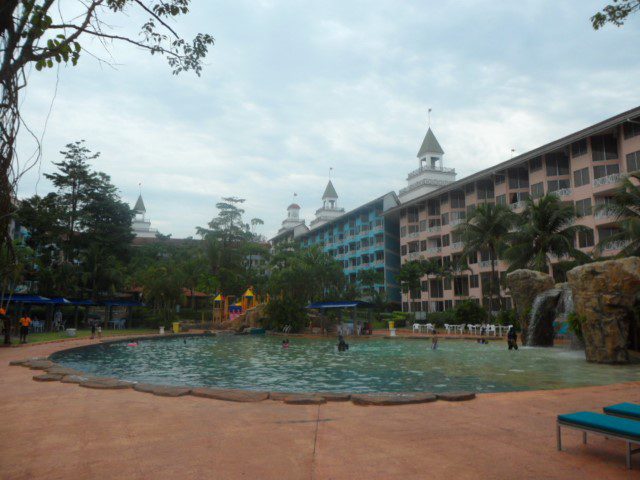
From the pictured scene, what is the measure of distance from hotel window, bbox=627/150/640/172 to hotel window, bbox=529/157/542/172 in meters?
9.02

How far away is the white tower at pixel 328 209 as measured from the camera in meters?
92.7

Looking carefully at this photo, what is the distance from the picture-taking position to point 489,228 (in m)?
37.3

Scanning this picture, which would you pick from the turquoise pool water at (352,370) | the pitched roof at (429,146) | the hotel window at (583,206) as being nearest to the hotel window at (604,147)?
the hotel window at (583,206)

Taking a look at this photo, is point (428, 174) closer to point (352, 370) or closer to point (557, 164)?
point (557, 164)

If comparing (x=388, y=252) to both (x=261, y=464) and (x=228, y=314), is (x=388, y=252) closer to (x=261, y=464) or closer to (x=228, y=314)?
(x=228, y=314)

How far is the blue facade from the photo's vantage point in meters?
66.4

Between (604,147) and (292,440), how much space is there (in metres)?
41.7

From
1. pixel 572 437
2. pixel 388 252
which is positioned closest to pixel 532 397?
pixel 572 437

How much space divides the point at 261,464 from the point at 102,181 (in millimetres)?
47008

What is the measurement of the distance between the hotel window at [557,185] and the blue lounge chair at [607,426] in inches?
1647

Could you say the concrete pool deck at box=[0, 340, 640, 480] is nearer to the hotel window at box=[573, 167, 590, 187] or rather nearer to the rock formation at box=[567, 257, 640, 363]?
the rock formation at box=[567, 257, 640, 363]

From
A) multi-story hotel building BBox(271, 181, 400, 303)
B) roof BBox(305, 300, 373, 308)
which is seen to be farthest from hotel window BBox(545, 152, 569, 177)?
roof BBox(305, 300, 373, 308)

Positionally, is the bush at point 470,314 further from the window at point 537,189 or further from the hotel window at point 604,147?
the hotel window at point 604,147

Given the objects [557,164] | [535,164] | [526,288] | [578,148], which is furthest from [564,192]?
[526,288]
